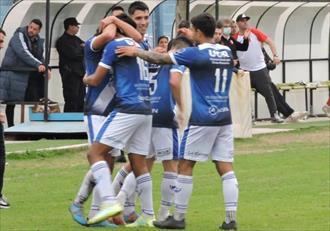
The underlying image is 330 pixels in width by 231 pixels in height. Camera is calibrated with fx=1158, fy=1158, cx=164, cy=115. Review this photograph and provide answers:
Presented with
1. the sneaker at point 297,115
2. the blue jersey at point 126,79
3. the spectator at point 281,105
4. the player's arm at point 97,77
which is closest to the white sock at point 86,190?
the blue jersey at point 126,79

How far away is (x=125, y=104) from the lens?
1089 centimetres

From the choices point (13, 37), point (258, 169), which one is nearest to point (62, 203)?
point (258, 169)

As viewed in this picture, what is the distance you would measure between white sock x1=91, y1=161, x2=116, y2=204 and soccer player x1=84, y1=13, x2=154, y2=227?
→ 0.32ft

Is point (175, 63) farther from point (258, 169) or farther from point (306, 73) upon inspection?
point (306, 73)

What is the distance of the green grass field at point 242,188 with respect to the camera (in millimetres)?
12000

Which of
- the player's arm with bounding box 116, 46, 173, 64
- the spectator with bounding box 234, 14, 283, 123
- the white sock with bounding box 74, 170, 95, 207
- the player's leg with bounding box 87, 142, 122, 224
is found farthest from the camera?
the spectator with bounding box 234, 14, 283, 123

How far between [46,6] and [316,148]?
6229 mm

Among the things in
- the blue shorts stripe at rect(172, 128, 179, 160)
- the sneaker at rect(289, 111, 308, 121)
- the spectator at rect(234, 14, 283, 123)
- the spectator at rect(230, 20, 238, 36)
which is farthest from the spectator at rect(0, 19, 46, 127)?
the blue shorts stripe at rect(172, 128, 179, 160)

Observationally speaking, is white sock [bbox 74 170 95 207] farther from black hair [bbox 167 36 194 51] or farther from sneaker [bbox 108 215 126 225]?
black hair [bbox 167 36 194 51]

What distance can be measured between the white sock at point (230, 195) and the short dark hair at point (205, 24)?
1398 millimetres

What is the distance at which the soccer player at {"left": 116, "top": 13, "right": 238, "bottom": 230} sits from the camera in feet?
36.2

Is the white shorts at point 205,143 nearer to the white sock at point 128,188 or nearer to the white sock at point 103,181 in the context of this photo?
the white sock at point 128,188

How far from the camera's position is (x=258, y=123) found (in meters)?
27.2

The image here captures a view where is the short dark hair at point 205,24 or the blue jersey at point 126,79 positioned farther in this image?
the short dark hair at point 205,24
